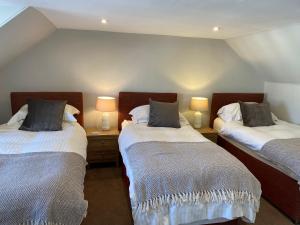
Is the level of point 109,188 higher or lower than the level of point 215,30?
lower

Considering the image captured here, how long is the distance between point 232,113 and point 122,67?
1.87 meters

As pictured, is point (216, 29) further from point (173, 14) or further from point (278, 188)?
point (278, 188)

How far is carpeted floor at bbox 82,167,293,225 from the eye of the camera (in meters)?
2.25

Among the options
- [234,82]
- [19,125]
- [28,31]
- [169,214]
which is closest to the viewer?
[169,214]

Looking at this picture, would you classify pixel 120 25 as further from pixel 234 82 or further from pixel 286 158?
pixel 286 158

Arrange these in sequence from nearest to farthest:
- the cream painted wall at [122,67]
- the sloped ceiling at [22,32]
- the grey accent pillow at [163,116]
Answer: the sloped ceiling at [22,32] → the grey accent pillow at [163,116] → the cream painted wall at [122,67]

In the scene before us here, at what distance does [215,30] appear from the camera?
123 inches

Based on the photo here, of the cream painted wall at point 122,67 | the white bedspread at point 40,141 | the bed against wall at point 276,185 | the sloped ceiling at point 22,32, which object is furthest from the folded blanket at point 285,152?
the sloped ceiling at point 22,32

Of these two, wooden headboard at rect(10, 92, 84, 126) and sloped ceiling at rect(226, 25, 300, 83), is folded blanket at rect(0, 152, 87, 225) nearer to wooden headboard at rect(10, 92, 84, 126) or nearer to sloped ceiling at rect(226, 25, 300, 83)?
wooden headboard at rect(10, 92, 84, 126)

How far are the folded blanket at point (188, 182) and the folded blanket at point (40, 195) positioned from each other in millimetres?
473

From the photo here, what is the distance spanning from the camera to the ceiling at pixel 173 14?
6.61 feet

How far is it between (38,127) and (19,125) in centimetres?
32

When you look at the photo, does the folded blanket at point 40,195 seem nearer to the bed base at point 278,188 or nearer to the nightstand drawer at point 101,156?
the nightstand drawer at point 101,156

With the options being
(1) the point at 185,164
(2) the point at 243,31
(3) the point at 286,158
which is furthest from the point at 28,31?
(3) the point at 286,158
